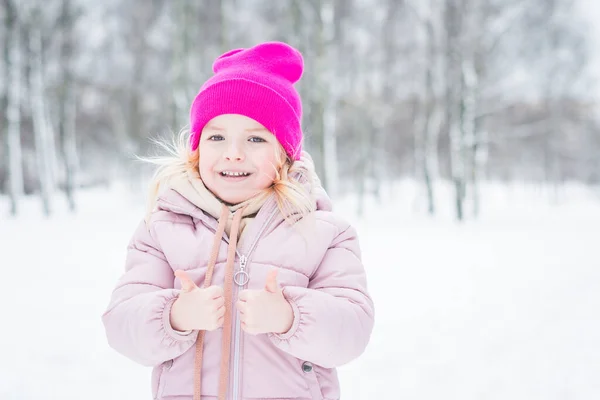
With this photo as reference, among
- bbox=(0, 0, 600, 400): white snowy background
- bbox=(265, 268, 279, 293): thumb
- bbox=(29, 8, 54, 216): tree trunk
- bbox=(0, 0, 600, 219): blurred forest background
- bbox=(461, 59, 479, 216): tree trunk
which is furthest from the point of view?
bbox=(29, 8, 54, 216): tree trunk

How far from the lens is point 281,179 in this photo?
4.31 ft

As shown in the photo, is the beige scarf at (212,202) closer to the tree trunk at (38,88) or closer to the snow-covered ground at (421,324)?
the snow-covered ground at (421,324)

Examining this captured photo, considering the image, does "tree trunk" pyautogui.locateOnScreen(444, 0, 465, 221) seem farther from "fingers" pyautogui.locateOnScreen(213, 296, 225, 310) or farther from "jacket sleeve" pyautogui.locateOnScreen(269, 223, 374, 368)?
"fingers" pyautogui.locateOnScreen(213, 296, 225, 310)

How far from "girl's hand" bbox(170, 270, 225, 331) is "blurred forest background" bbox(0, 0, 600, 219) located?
5.84 metres

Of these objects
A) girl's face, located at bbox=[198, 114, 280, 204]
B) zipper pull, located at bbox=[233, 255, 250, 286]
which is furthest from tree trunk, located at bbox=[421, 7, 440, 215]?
zipper pull, located at bbox=[233, 255, 250, 286]

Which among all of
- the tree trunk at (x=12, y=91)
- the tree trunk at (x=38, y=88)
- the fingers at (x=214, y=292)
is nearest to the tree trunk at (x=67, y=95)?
the tree trunk at (x=38, y=88)

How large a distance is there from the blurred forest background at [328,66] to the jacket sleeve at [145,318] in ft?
18.8

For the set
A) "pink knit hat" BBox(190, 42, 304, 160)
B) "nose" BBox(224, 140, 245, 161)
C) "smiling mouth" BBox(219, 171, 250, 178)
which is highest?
"pink knit hat" BBox(190, 42, 304, 160)

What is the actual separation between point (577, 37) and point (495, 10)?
8281mm

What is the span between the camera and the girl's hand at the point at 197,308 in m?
1.05

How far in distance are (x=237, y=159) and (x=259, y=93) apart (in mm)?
233

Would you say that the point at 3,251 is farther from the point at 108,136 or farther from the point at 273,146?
the point at 108,136

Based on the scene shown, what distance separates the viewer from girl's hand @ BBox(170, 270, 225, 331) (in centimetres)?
105

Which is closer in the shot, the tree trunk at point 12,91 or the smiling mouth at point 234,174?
the smiling mouth at point 234,174
